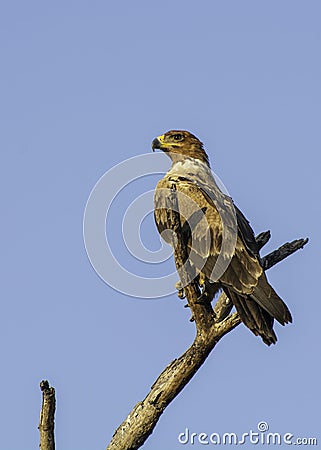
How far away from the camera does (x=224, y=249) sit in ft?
33.9

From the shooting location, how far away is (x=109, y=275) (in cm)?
1102

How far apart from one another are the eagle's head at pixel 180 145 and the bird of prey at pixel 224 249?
4.24ft

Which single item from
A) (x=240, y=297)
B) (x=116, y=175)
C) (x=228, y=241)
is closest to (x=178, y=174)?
(x=116, y=175)

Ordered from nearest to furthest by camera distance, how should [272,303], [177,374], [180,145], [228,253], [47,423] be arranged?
[47,423]
[177,374]
[272,303]
[228,253]
[180,145]

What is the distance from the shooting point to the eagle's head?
12578mm

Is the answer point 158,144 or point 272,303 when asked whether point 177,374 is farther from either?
point 158,144

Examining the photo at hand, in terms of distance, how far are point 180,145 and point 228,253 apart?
2.84m

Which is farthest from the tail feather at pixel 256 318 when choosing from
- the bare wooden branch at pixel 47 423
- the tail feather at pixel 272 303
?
the bare wooden branch at pixel 47 423

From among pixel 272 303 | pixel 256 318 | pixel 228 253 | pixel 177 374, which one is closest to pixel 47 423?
pixel 177 374

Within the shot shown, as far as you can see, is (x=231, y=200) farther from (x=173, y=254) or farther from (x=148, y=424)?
(x=148, y=424)

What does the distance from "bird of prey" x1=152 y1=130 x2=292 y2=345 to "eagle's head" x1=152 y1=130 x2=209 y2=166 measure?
129 centimetres

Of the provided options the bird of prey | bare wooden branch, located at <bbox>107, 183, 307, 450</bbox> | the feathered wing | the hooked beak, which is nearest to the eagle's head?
the hooked beak

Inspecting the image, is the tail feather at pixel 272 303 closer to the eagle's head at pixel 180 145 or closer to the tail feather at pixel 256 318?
the tail feather at pixel 256 318

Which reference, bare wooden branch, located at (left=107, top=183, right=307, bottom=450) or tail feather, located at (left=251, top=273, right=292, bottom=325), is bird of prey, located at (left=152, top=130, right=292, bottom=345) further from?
bare wooden branch, located at (left=107, top=183, right=307, bottom=450)
